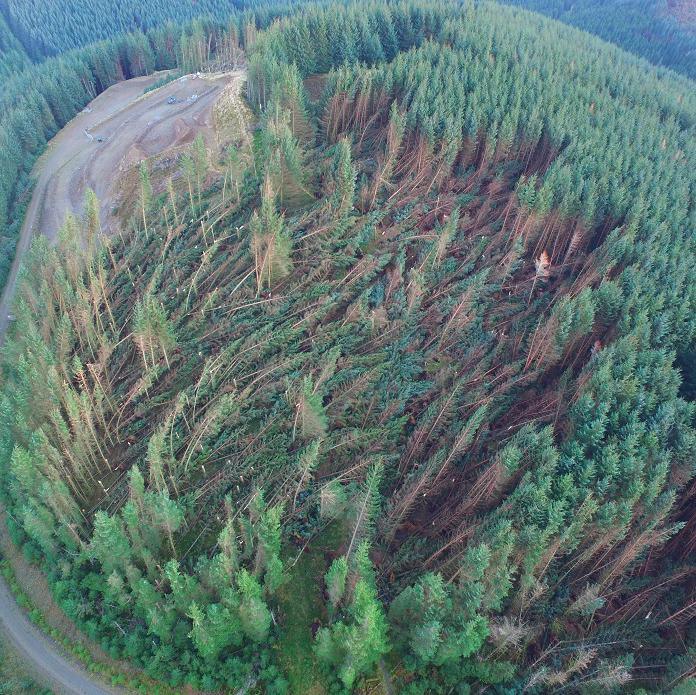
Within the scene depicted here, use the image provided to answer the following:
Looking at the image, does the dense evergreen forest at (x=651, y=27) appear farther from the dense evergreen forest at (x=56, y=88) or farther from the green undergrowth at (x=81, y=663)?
the green undergrowth at (x=81, y=663)

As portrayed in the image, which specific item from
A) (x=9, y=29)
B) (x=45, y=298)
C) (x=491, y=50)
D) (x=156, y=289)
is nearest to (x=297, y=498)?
(x=156, y=289)

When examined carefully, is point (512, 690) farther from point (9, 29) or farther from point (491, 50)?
point (9, 29)

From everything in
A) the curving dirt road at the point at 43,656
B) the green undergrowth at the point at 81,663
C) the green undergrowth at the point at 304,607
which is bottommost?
the curving dirt road at the point at 43,656

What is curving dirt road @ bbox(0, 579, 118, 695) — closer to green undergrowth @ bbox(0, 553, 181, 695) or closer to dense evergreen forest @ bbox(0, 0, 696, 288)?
green undergrowth @ bbox(0, 553, 181, 695)

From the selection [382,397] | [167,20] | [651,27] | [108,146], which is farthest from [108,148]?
[651,27]

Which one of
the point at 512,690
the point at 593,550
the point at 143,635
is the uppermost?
the point at 593,550

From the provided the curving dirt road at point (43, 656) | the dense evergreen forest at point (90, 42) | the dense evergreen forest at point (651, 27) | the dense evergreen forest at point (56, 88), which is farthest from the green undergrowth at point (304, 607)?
the dense evergreen forest at point (651, 27)
